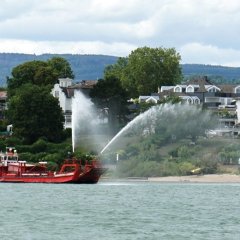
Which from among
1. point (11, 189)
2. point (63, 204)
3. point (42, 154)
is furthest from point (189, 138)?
point (63, 204)

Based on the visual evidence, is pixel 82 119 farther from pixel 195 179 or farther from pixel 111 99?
pixel 195 179

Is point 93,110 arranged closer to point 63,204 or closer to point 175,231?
point 63,204

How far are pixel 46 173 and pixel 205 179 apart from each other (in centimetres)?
1695

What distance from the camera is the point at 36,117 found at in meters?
174

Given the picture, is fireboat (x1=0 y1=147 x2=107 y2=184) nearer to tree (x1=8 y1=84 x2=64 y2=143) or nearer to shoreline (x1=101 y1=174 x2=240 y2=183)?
shoreline (x1=101 y1=174 x2=240 y2=183)

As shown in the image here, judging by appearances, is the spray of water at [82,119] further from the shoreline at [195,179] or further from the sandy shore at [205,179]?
the sandy shore at [205,179]

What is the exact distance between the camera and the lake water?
7881 centimetres

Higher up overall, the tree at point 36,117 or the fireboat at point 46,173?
the tree at point 36,117

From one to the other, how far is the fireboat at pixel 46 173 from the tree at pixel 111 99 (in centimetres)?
→ 3905

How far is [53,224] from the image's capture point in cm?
8356

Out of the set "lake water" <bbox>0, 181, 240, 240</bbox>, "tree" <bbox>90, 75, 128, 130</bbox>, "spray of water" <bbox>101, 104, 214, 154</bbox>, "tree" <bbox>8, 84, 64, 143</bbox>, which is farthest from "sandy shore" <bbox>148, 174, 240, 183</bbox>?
"tree" <bbox>90, 75, 128, 130</bbox>

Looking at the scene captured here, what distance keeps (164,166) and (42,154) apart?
18.6m

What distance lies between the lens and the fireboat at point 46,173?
130 metres

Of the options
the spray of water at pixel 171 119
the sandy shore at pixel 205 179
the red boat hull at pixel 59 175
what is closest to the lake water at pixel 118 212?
the red boat hull at pixel 59 175
